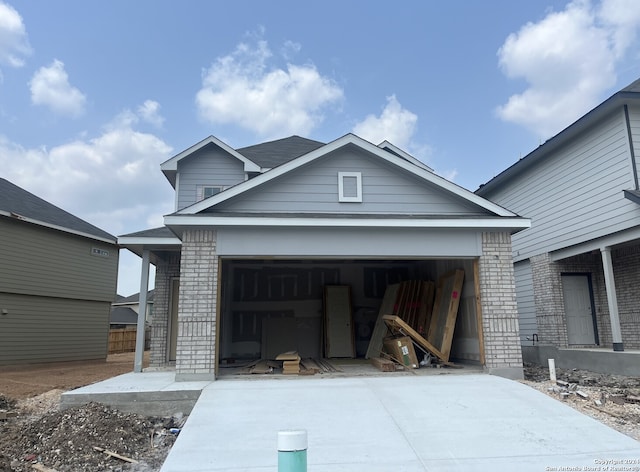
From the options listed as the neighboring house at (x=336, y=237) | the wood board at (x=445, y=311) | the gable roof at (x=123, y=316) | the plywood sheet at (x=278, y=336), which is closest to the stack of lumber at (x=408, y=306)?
the wood board at (x=445, y=311)

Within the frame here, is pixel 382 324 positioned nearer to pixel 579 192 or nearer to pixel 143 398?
pixel 579 192

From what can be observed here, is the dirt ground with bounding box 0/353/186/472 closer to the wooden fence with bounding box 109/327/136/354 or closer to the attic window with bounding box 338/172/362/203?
the attic window with bounding box 338/172/362/203

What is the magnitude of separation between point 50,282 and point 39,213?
2.60 m

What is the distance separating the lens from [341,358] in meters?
13.2

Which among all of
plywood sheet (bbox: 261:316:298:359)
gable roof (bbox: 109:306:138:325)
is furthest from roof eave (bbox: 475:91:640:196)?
gable roof (bbox: 109:306:138:325)

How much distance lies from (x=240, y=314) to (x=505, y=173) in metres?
9.96

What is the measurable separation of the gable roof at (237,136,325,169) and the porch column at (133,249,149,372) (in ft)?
14.5

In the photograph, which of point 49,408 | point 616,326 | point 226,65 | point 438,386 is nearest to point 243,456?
point 438,386

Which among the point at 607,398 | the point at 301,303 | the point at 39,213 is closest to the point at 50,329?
the point at 39,213

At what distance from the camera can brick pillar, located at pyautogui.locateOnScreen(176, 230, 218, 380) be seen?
27.5 ft

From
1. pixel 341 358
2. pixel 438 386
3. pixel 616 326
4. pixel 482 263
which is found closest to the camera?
pixel 438 386

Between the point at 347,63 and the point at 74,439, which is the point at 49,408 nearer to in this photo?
the point at 74,439

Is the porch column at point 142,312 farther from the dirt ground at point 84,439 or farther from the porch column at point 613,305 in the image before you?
the porch column at point 613,305

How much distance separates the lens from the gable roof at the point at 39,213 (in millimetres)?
15672
